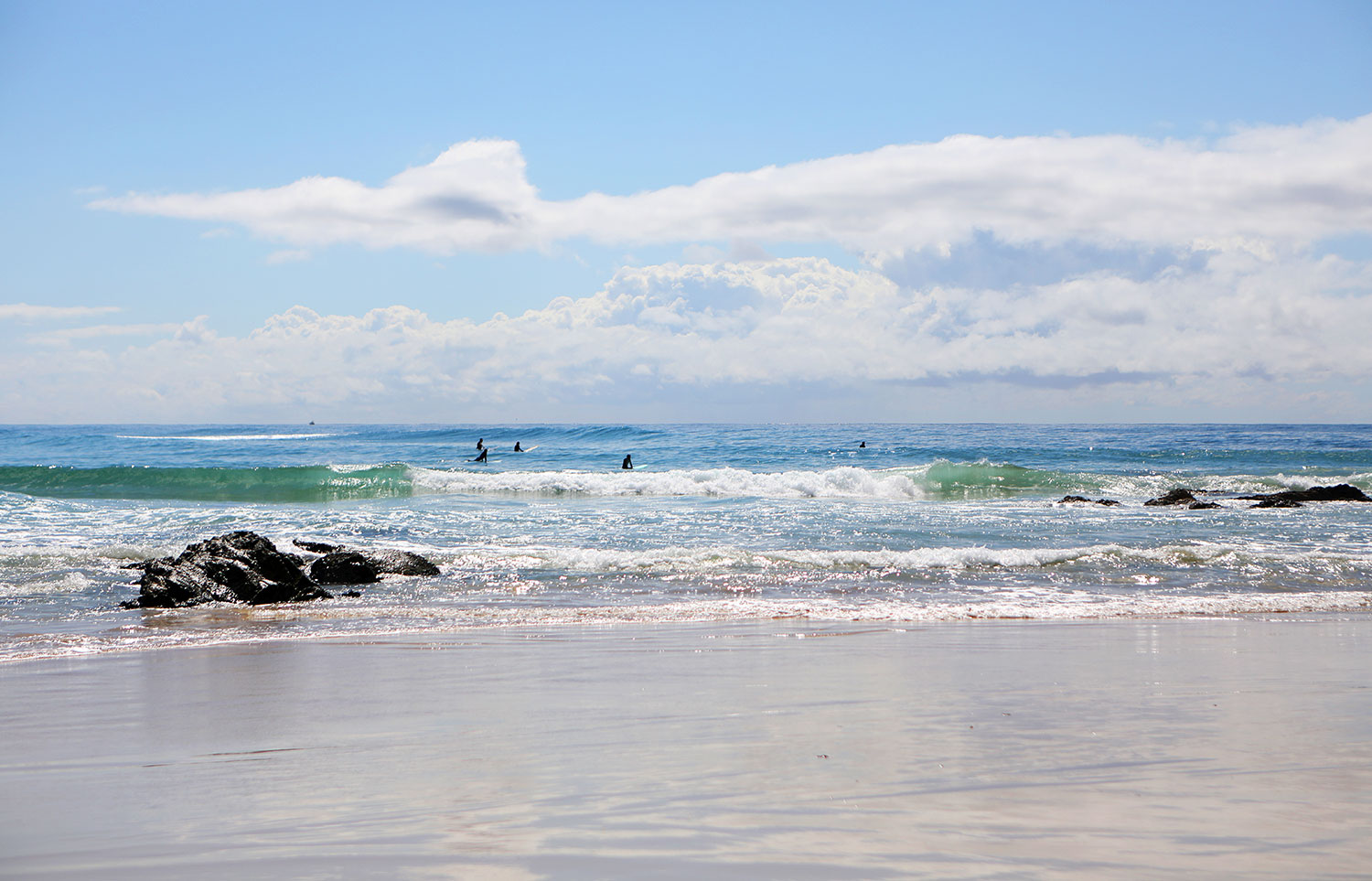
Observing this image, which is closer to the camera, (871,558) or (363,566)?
(363,566)

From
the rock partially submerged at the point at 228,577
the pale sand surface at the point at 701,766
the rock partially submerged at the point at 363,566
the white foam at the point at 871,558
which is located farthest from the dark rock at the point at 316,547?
the pale sand surface at the point at 701,766

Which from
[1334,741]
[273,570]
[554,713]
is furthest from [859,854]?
[273,570]

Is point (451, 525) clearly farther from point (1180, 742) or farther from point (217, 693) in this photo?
point (1180, 742)

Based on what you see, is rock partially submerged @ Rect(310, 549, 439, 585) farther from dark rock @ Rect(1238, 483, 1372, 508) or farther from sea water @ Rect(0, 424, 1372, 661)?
dark rock @ Rect(1238, 483, 1372, 508)

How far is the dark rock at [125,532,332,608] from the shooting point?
30.0 feet

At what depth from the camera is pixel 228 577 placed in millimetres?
9500

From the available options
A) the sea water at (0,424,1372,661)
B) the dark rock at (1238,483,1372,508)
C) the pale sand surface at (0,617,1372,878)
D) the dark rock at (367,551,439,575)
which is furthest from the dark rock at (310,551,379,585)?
the dark rock at (1238,483,1372,508)

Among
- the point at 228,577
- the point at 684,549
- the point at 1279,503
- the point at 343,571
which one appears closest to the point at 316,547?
the point at 343,571

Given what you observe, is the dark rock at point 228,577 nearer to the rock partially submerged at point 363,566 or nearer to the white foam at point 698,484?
the rock partially submerged at point 363,566

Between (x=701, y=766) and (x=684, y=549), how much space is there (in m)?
9.47

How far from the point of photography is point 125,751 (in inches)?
152

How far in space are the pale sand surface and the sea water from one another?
2536 mm

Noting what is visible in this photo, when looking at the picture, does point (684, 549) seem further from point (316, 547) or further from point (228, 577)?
point (228, 577)

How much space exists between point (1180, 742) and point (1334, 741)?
25.5 inches
